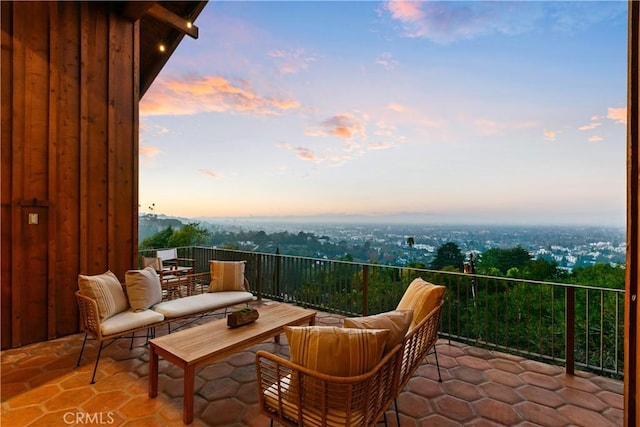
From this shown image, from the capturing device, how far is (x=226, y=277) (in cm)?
423

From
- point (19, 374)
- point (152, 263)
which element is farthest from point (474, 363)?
point (152, 263)

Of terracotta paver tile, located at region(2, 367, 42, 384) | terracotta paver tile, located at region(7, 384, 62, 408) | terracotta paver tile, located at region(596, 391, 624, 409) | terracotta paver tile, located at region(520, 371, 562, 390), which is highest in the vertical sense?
terracotta paver tile, located at region(7, 384, 62, 408)

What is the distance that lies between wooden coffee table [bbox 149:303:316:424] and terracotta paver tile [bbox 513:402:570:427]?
6.59 ft

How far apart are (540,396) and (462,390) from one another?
62 centimetres

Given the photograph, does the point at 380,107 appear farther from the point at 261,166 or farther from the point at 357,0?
the point at 261,166

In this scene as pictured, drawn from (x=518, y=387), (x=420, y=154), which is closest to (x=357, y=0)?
(x=420, y=154)

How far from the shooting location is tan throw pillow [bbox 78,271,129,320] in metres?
2.83

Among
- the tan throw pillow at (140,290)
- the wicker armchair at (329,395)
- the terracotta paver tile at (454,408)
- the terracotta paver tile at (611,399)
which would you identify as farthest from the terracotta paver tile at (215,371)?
the terracotta paver tile at (611,399)

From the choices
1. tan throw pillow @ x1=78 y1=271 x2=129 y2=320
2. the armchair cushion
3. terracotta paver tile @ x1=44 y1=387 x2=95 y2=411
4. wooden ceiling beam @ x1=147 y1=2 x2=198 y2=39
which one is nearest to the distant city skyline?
wooden ceiling beam @ x1=147 y1=2 x2=198 y2=39

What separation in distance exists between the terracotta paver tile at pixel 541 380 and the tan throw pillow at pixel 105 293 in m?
4.13

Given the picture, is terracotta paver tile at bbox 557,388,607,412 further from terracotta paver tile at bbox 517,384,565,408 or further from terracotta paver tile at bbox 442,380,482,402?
terracotta paver tile at bbox 442,380,482,402

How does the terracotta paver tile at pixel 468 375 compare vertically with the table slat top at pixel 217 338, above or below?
below

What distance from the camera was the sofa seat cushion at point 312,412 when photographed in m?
1.40

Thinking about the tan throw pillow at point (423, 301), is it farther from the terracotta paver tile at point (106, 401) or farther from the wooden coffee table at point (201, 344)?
the terracotta paver tile at point (106, 401)
